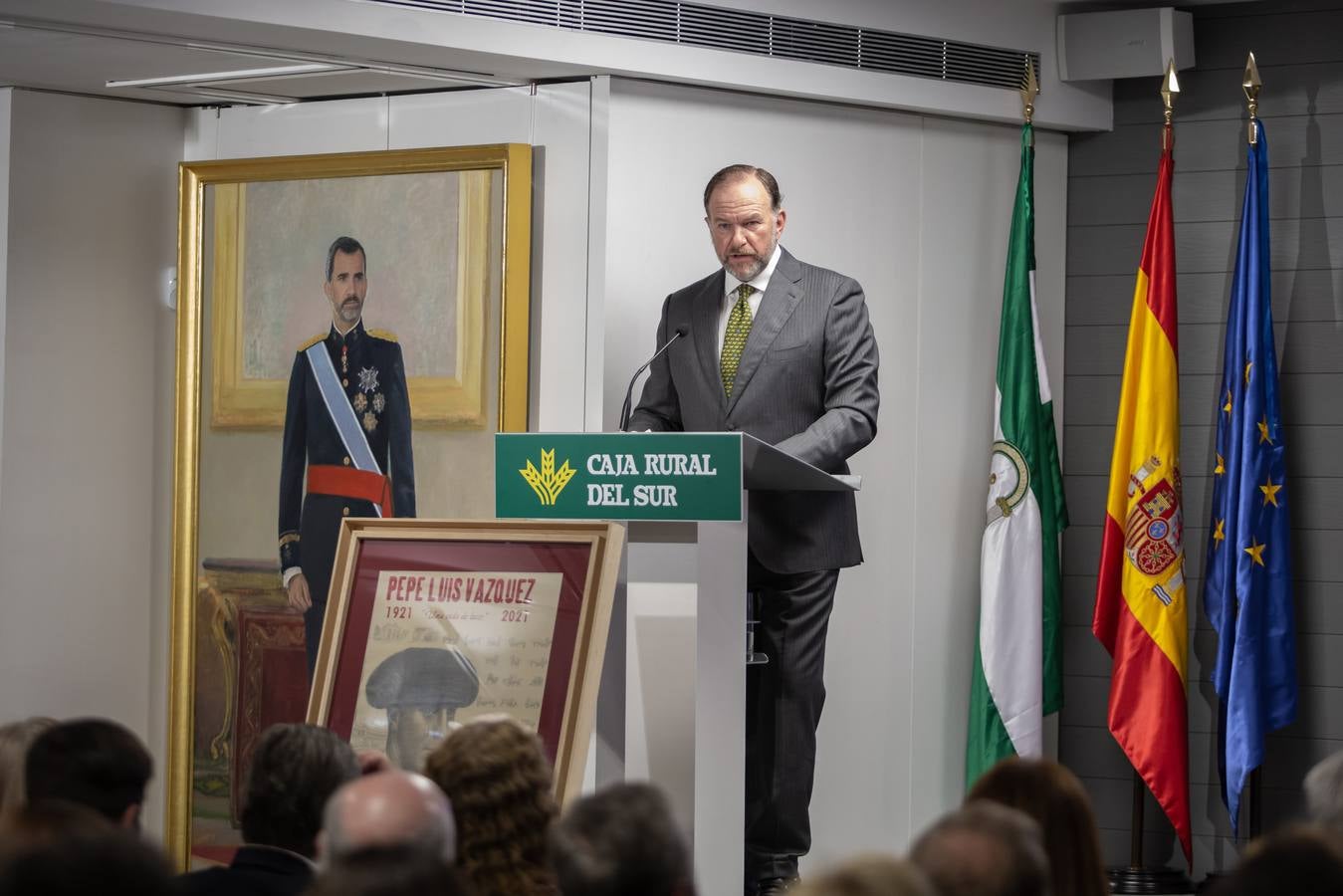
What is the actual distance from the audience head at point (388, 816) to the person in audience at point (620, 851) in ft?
0.62

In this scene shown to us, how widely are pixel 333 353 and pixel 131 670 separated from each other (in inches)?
49.1

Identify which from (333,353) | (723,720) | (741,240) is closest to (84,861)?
(723,720)

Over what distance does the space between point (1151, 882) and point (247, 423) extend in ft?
10.6

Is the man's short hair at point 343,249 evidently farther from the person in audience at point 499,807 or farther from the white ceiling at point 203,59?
the person in audience at point 499,807

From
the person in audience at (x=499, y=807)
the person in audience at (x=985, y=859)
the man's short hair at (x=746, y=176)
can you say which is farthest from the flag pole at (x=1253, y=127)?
the person in audience at (x=985, y=859)

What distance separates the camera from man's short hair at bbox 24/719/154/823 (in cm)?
Answer: 225

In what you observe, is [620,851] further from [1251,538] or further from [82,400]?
[82,400]

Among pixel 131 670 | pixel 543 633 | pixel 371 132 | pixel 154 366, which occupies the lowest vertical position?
pixel 131 670

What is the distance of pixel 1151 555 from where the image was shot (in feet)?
16.8

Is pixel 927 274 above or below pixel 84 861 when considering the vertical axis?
above

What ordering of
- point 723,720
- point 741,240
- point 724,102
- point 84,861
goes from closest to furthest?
point 84,861
point 723,720
point 741,240
point 724,102

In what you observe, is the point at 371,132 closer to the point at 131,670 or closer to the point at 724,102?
the point at 724,102

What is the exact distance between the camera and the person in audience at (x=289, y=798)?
226cm

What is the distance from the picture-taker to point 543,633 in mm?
3492
